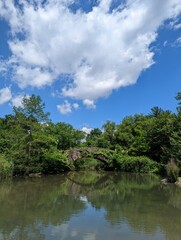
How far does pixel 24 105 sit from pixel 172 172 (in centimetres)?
1405

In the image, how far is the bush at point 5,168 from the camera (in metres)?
20.1

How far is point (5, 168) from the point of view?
20547 millimetres

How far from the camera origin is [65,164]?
87.7 feet

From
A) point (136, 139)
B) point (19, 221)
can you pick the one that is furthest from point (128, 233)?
point (136, 139)

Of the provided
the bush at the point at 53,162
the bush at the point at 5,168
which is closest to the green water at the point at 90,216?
the bush at the point at 5,168

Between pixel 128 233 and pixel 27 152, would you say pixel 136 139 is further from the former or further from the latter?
pixel 128 233

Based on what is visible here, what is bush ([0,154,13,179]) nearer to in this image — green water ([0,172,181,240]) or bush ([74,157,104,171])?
green water ([0,172,181,240])

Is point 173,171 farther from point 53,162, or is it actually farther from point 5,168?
point 5,168

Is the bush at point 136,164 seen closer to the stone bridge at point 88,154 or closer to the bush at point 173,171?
the stone bridge at point 88,154

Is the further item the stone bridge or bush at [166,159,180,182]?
the stone bridge

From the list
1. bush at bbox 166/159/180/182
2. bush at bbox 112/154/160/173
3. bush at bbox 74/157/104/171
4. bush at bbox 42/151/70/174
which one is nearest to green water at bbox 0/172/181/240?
bush at bbox 166/159/180/182

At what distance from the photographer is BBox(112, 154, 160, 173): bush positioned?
29.0 metres

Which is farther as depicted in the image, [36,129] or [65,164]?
[65,164]

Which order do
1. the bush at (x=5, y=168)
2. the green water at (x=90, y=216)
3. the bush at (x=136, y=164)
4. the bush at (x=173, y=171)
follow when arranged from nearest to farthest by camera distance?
the green water at (x=90, y=216) → the bush at (x=173, y=171) → the bush at (x=5, y=168) → the bush at (x=136, y=164)
